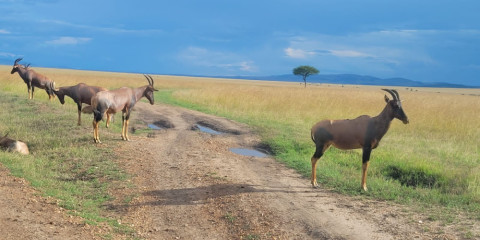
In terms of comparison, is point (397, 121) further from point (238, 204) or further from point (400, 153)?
point (238, 204)

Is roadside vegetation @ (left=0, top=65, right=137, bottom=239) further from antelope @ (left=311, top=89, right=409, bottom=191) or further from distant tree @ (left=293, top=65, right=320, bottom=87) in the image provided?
distant tree @ (left=293, top=65, right=320, bottom=87)

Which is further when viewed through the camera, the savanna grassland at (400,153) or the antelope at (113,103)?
the antelope at (113,103)

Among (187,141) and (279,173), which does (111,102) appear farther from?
(279,173)

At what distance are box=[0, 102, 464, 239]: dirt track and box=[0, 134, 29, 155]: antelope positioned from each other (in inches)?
95.3

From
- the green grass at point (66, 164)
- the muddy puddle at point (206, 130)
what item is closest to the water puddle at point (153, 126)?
the muddy puddle at point (206, 130)

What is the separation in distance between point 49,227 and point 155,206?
187 centimetres

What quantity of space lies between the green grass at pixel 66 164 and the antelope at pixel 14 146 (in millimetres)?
237

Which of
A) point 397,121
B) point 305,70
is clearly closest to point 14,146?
point 397,121

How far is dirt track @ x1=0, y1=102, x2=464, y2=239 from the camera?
21.4 feet

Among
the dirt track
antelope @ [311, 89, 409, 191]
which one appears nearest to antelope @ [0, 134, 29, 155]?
the dirt track

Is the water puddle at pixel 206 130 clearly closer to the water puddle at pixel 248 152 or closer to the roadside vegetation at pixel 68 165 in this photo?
the water puddle at pixel 248 152

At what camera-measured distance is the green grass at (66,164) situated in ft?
25.8

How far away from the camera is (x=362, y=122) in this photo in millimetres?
8797

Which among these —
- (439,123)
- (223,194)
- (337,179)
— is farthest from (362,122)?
(439,123)
